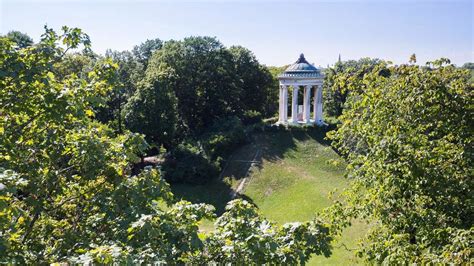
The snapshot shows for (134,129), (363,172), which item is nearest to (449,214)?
(363,172)

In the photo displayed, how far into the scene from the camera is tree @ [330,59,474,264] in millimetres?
9039

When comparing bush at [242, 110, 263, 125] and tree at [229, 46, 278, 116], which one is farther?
tree at [229, 46, 278, 116]

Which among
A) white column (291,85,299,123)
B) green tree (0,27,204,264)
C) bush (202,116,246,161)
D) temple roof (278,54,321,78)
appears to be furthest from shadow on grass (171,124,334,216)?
green tree (0,27,204,264)

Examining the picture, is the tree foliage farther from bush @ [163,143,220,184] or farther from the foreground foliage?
the foreground foliage

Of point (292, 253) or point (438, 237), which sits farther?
point (438, 237)

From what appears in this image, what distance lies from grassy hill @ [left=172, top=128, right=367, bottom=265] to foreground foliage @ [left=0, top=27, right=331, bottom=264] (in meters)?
18.1

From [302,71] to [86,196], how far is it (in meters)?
31.7

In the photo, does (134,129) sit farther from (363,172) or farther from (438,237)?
(438,237)

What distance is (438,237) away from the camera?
8320mm

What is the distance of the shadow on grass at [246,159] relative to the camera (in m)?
30.7

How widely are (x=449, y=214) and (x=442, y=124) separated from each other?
2137 millimetres

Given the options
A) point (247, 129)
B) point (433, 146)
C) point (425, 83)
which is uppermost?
point (425, 83)

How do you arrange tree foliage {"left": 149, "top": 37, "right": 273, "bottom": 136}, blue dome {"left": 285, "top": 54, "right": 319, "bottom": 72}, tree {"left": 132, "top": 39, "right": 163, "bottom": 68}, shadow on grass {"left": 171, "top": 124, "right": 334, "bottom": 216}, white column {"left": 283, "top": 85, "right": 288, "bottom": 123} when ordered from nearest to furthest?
1. shadow on grass {"left": 171, "top": 124, "right": 334, "bottom": 216}
2. blue dome {"left": 285, "top": 54, "right": 319, "bottom": 72}
3. white column {"left": 283, "top": 85, "right": 288, "bottom": 123}
4. tree foliage {"left": 149, "top": 37, "right": 273, "bottom": 136}
5. tree {"left": 132, "top": 39, "right": 163, "bottom": 68}

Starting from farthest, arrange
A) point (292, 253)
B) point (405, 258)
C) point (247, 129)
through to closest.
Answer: point (247, 129), point (405, 258), point (292, 253)
